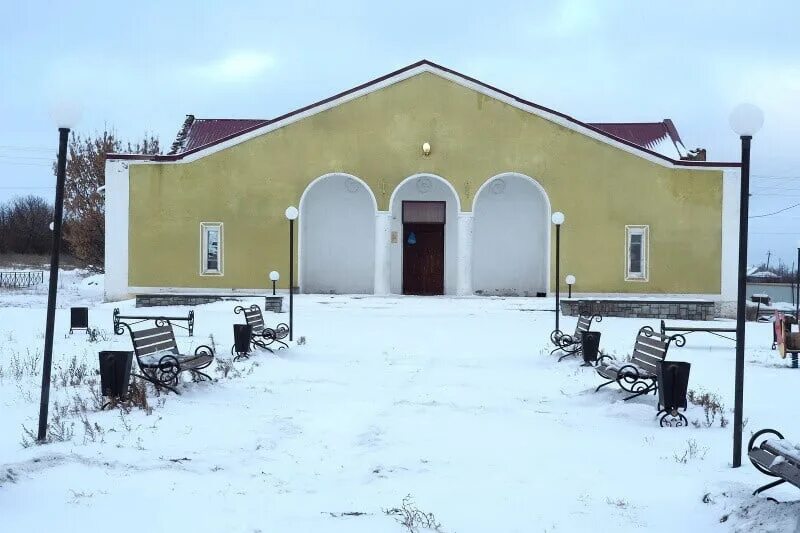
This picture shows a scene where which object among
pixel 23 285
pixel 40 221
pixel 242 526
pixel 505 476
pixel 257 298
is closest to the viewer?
pixel 242 526

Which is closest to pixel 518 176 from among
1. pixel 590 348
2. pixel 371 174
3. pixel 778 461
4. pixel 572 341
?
pixel 371 174

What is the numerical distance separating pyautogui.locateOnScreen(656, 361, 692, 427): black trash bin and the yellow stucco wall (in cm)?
1458

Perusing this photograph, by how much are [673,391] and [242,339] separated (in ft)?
21.5

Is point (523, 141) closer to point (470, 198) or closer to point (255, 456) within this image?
point (470, 198)

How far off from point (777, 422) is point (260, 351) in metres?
7.71

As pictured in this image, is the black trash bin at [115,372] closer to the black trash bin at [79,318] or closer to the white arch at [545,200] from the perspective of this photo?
the black trash bin at [79,318]

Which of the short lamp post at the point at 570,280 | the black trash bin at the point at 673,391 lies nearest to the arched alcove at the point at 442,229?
the short lamp post at the point at 570,280

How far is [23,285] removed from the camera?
33625mm

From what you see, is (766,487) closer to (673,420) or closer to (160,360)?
(673,420)

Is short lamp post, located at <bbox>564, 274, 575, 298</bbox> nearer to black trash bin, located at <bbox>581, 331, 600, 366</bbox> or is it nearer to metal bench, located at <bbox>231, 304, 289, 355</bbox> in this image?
black trash bin, located at <bbox>581, 331, 600, 366</bbox>

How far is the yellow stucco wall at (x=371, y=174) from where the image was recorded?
21938 mm

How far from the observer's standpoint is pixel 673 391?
24.5 ft

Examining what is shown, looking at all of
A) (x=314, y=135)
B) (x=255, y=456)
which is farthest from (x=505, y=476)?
(x=314, y=135)

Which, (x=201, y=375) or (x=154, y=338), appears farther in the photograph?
(x=201, y=375)
